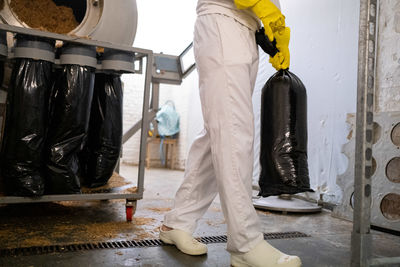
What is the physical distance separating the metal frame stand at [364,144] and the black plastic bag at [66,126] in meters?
1.24

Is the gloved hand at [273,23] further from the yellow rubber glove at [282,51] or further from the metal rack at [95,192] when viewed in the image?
the metal rack at [95,192]

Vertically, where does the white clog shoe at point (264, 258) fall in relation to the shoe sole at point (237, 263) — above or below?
above

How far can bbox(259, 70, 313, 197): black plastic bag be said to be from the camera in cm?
124

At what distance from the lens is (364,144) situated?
1008mm

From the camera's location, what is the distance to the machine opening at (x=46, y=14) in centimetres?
184

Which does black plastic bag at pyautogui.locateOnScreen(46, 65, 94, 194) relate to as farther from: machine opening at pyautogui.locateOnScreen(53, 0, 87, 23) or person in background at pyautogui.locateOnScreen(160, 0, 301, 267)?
machine opening at pyautogui.locateOnScreen(53, 0, 87, 23)

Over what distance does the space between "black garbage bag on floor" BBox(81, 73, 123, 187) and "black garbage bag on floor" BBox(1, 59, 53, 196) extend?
16.2 inches

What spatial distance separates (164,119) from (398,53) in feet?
15.4

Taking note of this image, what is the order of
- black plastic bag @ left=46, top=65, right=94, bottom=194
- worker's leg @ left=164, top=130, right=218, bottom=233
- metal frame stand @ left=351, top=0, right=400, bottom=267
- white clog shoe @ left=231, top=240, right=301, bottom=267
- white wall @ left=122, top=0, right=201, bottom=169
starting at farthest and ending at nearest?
white wall @ left=122, top=0, right=201, bottom=169
black plastic bag @ left=46, top=65, right=94, bottom=194
worker's leg @ left=164, top=130, right=218, bottom=233
white clog shoe @ left=231, top=240, right=301, bottom=267
metal frame stand @ left=351, top=0, right=400, bottom=267

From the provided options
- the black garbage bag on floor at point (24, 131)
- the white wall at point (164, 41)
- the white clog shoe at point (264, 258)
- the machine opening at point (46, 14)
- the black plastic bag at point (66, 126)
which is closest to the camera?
the white clog shoe at point (264, 258)

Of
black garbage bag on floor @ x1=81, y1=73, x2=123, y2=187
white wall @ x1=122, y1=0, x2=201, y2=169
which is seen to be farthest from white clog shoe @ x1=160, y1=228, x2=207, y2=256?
white wall @ x1=122, y1=0, x2=201, y2=169

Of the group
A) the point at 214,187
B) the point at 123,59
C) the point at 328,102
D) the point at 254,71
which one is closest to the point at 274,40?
the point at 254,71

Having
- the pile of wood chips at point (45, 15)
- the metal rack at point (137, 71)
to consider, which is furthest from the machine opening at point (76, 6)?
the metal rack at point (137, 71)

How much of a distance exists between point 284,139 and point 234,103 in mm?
232
